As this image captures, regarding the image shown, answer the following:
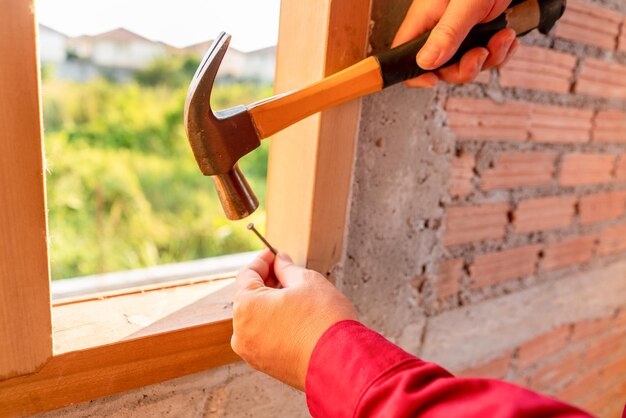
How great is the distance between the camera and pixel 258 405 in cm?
83

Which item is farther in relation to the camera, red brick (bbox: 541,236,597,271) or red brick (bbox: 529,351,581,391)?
red brick (bbox: 529,351,581,391)

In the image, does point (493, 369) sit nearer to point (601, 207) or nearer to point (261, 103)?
point (601, 207)

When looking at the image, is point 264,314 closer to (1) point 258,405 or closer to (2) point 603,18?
(1) point 258,405

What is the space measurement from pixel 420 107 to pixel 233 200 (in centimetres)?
41

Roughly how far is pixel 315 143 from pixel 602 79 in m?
0.91

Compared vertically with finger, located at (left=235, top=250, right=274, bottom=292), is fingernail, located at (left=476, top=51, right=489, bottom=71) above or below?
above

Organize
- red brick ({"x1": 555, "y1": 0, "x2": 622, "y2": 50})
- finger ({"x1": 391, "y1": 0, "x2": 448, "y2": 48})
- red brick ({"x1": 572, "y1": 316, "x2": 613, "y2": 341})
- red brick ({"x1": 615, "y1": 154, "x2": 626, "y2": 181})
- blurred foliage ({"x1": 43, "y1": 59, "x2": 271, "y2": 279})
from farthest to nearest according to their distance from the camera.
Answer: blurred foliage ({"x1": 43, "y1": 59, "x2": 271, "y2": 279}) < red brick ({"x1": 572, "y1": 316, "x2": 613, "y2": 341}) < red brick ({"x1": 615, "y1": 154, "x2": 626, "y2": 181}) < red brick ({"x1": 555, "y1": 0, "x2": 622, "y2": 50}) < finger ({"x1": 391, "y1": 0, "x2": 448, "y2": 48})

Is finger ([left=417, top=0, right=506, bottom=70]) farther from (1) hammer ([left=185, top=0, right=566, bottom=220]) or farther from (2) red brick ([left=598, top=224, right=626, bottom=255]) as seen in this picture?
(2) red brick ([left=598, top=224, right=626, bottom=255])

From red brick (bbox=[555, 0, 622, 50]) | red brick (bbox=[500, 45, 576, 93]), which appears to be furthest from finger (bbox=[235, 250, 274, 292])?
red brick (bbox=[555, 0, 622, 50])

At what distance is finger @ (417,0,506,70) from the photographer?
61 centimetres

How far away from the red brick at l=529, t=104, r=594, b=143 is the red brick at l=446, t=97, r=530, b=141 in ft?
0.12

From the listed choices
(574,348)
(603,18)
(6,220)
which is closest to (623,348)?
(574,348)

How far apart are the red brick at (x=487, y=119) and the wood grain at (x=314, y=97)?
308 mm

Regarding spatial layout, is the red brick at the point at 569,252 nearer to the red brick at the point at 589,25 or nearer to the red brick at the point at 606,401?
the red brick at the point at 589,25
